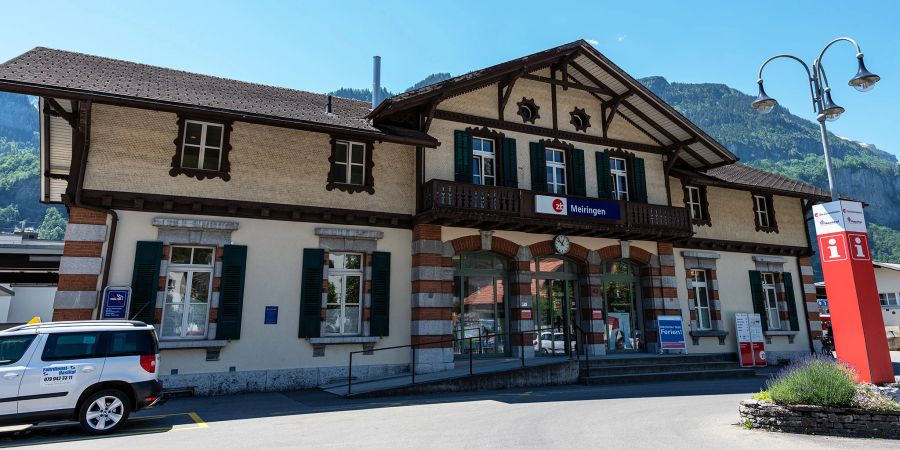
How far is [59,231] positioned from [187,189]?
102 m

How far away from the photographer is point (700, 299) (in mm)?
18953

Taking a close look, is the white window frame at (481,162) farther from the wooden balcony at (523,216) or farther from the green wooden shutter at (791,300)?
the green wooden shutter at (791,300)

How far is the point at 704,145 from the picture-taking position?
18.5 meters

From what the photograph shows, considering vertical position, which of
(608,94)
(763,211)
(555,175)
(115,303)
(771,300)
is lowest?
(115,303)

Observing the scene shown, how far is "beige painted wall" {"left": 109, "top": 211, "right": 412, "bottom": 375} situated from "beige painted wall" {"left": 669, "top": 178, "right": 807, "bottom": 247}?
1237cm

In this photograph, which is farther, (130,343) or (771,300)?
(771,300)

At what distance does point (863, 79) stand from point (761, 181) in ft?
39.6

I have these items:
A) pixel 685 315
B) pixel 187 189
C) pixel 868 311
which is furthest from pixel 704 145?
pixel 187 189

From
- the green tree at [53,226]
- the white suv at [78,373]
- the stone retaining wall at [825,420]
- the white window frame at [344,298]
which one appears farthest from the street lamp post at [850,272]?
the green tree at [53,226]

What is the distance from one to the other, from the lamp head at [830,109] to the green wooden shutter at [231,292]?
42.1ft

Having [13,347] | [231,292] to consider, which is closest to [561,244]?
Answer: [231,292]

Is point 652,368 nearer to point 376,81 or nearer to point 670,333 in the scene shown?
point 670,333

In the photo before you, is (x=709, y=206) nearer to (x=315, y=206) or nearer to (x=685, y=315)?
(x=685, y=315)

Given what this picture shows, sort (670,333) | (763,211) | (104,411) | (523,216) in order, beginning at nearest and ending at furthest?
(104,411) → (523,216) → (670,333) → (763,211)
